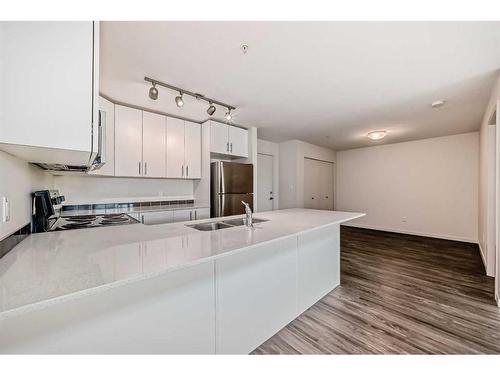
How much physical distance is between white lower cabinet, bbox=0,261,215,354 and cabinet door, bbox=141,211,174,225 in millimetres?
1990

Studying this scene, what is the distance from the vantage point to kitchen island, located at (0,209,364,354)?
0.76 m

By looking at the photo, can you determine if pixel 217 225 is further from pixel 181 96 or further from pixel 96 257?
pixel 181 96

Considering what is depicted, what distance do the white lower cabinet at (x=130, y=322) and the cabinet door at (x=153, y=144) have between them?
232 centimetres

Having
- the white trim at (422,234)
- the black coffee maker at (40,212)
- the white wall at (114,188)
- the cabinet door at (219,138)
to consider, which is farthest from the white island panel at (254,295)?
the white trim at (422,234)

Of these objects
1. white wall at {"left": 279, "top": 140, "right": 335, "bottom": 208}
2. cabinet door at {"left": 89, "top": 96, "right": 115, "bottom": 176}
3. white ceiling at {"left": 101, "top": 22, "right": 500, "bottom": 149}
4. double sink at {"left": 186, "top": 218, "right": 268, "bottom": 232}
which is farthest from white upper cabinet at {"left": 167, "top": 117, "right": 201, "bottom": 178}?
white wall at {"left": 279, "top": 140, "right": 335, "bottom": 208}

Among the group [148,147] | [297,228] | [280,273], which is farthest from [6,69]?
[148,147]

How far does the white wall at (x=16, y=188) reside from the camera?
1072 millimetres

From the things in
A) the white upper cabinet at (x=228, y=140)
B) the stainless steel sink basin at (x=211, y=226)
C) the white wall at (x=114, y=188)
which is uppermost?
the white upper cabinet at (x=228, y=140)

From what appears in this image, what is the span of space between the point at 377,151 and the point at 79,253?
6431 millimetres

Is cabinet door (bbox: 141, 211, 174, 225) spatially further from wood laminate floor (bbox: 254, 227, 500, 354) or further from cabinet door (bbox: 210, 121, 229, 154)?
wood laminate floor (bbox: 254, 227, 500, 354)

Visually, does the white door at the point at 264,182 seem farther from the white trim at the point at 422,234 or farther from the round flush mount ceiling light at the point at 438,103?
the round flush mount ceiling light at the point at 438,103

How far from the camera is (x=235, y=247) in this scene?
112 centimetres

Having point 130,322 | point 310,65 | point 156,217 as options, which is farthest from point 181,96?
point 130,322
